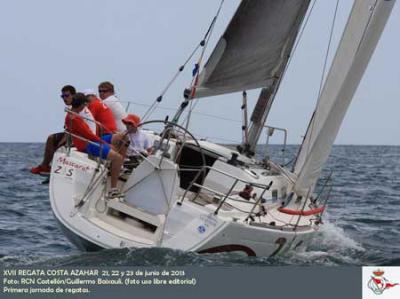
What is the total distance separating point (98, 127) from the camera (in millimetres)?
9836

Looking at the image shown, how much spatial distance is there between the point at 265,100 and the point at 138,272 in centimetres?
550

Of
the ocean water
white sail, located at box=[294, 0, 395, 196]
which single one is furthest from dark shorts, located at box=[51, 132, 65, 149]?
white sail, located at box=[294, 0, 395, 196]

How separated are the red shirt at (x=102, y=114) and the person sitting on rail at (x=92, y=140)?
38 cm

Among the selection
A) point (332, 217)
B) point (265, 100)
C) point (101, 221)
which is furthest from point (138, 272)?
point (332, 217)

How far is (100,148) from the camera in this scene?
904 centimetres

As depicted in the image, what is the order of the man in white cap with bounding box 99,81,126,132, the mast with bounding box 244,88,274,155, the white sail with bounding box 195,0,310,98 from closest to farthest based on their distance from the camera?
the man in white cap with bounding box 99,81,126,132 → the white sail with bounding box 195,0,310,98 → the mast with bounding box 244,88,274,155

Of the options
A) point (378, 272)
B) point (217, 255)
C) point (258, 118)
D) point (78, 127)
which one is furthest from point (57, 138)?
point (378, 272)

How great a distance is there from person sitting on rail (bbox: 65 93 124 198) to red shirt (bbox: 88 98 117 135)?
38cm

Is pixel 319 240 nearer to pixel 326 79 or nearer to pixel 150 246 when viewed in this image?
pixel 326 79

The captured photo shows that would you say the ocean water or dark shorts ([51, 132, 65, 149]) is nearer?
the ocean water

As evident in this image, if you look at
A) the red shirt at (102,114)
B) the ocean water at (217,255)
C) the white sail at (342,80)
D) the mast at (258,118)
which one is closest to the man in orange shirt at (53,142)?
the red shirt at (102,114)

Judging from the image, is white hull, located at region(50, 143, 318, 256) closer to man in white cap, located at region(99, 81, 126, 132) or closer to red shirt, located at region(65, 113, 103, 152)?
red shirt, located at region(65, 113, 103, 152)

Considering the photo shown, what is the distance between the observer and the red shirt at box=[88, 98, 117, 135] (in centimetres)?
977

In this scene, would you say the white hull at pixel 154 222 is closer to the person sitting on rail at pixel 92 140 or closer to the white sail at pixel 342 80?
the person sitting on rail at pixel 92 140
